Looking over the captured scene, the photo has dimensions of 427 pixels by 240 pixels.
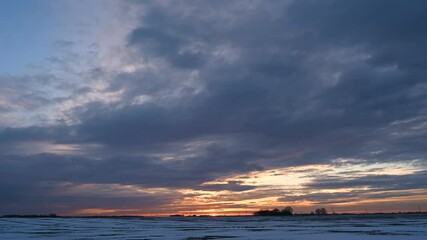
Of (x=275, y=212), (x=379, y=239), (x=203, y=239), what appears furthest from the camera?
(x=275, y=212)

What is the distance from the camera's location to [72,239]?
89.8 ft

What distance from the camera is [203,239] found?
27.0 m

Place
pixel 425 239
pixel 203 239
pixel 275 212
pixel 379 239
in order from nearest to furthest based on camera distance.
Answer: pixel 425 239
pixel 379 239
pixel 203 239
pixel 275 212

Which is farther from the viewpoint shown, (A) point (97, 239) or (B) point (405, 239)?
(A) point (97, 239)

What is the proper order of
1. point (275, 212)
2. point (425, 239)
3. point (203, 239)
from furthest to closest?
point (275, 212)
point (203, 239)
point (425, 239)

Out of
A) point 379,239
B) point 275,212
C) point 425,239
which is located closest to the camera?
point 425,239

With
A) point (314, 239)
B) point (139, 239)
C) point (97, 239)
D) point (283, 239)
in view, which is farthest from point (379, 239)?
point (97, 239)

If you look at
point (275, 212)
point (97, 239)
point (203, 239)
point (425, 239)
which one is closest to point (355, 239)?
point (425, 239)

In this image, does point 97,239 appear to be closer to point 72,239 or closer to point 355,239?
point 72,239

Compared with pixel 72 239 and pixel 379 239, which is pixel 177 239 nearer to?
pixel 72 239

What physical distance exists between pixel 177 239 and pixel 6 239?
10826 millimetres

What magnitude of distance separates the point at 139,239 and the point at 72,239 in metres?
4.09

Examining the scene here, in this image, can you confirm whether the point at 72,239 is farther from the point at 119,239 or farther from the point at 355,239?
the point at 355,239

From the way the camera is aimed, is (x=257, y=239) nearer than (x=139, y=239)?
Yes
